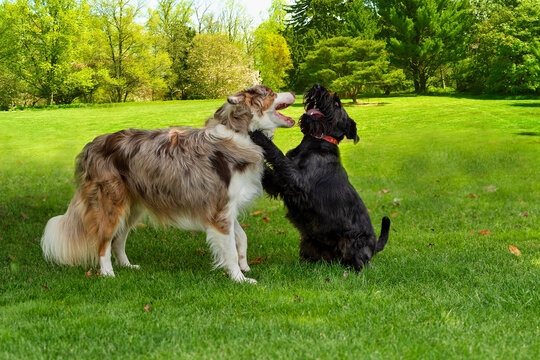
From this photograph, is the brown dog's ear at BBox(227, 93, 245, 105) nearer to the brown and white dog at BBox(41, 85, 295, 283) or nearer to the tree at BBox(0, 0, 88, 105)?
the brown and white dog at BBox(41, 85, 295, 283)

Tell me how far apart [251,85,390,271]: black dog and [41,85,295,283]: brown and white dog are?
289mm

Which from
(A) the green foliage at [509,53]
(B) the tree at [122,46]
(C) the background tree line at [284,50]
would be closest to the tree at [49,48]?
(C) the background tree line at [284,50]

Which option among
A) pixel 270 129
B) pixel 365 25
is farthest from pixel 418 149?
pixel 365 25

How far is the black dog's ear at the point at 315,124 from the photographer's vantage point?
484cm

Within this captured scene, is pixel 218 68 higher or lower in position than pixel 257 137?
higher

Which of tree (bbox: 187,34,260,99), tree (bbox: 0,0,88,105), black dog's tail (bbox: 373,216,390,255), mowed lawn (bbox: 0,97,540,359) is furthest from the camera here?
tree (bbox: 187,34,260,99)

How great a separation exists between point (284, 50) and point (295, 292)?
2897 centimetres

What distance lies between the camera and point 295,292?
4.18 meters

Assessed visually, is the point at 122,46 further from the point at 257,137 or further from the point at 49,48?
the point at 257,137

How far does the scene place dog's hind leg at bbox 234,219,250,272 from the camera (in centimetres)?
491

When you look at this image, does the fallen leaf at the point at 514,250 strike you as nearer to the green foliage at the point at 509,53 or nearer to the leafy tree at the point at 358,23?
the green foliage at the point at 509,53

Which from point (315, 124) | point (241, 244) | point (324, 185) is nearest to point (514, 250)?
point (324, 185)

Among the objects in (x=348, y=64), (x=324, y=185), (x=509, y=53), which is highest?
(x=509, y=53)

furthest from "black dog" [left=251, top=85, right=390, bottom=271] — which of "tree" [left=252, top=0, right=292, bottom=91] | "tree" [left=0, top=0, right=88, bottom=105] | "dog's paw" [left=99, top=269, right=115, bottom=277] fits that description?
"tree" [left=252, top=0, right=292, bottom=91]
